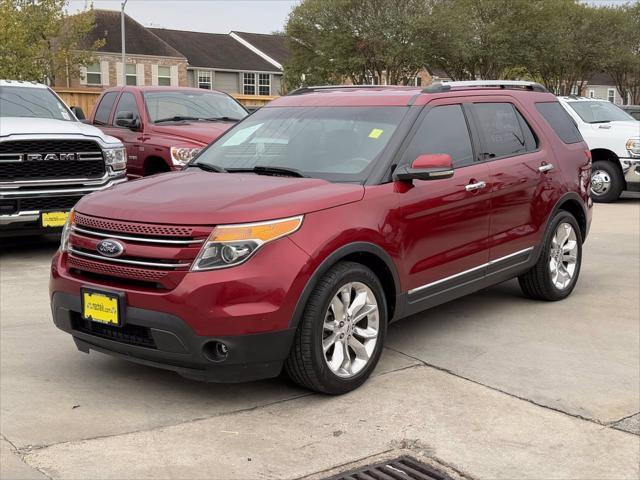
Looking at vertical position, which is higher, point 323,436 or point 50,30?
point 50,30

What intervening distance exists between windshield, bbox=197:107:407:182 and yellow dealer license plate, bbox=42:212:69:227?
3299 mm

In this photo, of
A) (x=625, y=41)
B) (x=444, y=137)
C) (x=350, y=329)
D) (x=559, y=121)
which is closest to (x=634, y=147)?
(x=559, y=121)

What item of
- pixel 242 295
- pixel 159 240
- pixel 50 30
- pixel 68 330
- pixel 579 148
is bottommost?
pixel 68 330

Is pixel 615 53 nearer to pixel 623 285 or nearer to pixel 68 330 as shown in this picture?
pixel 623 285

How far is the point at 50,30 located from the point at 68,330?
3430cm

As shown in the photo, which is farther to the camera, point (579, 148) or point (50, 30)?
point (50, 30)

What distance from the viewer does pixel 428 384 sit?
4695 mm

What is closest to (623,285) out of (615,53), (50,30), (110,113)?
(110,113)

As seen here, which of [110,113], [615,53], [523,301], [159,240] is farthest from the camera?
[615,53]

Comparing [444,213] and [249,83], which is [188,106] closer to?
[444,213]

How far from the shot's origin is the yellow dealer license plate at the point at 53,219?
27.1 feet

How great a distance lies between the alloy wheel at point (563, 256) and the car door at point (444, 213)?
1.20 meters

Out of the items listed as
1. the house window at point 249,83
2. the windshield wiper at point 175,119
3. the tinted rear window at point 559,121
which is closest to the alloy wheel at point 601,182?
the windshield wiper at point 175,119

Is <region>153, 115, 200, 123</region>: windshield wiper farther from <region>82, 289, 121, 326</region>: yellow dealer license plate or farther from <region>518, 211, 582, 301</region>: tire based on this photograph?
<region>82, 289, 121, 326</region>: yellow dealer license plate
